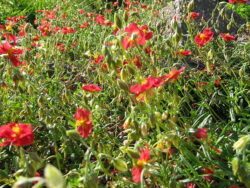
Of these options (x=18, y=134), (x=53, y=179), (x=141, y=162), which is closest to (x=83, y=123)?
(x=18, y=134)

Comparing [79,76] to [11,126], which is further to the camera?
[79,76]

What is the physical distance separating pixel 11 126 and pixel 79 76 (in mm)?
1847

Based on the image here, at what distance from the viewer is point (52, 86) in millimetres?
2938

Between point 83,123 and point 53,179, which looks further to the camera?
point 83,123

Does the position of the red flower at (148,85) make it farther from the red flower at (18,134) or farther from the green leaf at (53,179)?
the green leaf at (53,179)

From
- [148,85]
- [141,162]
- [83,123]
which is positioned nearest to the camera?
[141,162]

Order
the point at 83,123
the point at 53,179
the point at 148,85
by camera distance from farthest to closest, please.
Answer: the point at 83,123
the point at 148,85
the point at 53,179

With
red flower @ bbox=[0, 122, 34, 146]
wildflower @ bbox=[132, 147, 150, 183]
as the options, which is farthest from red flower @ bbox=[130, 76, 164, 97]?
red flower @ bbox=[0, 122, 34, 146]

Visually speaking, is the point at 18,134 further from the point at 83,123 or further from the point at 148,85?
the point at 148,85

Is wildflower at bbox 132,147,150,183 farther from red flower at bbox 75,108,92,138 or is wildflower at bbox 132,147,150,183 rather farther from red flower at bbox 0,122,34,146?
red flower at bbox 0,122,34,146

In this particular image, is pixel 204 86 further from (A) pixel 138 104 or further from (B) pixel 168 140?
(B) pixel 168 140

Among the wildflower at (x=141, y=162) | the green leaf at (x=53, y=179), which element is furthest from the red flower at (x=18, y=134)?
the green leaf at (x=53, y=179)

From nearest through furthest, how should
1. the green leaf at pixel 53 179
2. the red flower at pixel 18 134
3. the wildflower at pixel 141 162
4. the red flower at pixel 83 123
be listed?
the green leaf at pixel 53 179, the wildflower at pixel 141 162, the red flower at pixel 18 134, the red flower at pixel 83 123

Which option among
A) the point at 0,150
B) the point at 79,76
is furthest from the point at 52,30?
the point at 0,150
